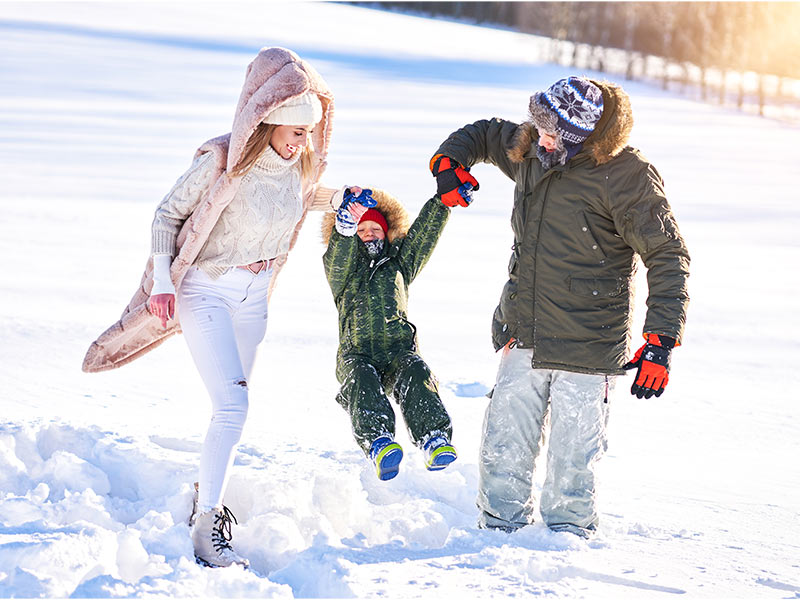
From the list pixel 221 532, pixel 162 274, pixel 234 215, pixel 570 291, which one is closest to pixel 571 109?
pixel 570 291

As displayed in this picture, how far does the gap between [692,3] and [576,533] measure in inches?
1617

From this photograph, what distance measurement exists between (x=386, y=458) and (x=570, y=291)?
3.09 ft

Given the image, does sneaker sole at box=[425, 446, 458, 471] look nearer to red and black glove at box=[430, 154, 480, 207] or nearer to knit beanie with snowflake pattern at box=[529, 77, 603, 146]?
red and black glove at box=[430, 154, 480, 207]

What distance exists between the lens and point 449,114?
22.6 meters

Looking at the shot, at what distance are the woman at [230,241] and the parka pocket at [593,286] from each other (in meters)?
1.09

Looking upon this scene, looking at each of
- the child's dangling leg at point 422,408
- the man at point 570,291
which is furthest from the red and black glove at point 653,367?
the child's dangling leg at point 422,408

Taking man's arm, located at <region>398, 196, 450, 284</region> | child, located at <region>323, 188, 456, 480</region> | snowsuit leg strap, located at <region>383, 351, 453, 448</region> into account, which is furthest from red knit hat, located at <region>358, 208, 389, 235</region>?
snowsuit leg strap, located at <region>383, 351, 453, 448</region>

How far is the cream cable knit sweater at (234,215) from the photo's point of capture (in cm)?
359

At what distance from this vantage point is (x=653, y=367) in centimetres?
353

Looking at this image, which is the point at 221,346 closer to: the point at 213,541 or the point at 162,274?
the point at 162,274

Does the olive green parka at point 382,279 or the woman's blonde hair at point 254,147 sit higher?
the woman's blonde hair at point 254,147

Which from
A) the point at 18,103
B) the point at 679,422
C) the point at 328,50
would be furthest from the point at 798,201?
the point at 328,50

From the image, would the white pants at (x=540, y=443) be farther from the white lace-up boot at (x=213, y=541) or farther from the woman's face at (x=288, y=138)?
the woman's face at (x=288, y=138)

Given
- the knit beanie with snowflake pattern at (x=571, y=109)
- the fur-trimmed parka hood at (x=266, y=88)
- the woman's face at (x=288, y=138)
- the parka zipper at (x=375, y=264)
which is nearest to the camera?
the fur-trimmed parka hood at (x=266, y=88)
